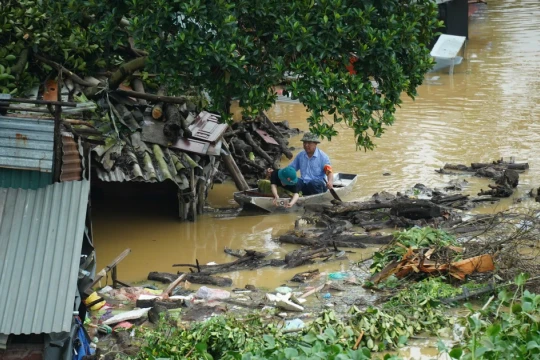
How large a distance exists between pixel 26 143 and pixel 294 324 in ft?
9.94

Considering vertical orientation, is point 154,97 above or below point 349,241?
above

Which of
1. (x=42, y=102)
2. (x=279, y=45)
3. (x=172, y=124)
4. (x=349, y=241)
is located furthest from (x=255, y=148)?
(x=42, y=102)

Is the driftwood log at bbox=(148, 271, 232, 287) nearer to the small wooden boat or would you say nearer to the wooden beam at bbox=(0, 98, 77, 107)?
the small wooden boat

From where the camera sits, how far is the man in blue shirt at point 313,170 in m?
13.2

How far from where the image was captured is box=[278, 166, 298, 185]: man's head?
42.2 ft

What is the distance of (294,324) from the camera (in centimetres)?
841

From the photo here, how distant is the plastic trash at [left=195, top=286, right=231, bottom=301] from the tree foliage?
2.47 m

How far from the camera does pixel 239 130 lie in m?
15.8

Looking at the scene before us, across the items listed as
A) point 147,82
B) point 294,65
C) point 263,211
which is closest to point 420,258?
point 294,65

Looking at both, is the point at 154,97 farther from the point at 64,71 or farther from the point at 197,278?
the point at 197,278

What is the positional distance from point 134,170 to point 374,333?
16.2ft

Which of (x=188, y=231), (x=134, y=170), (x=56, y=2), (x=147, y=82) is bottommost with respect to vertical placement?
(x=188, y=231)

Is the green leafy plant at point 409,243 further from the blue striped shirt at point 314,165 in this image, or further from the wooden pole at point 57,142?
the wooden pole at point 57,142

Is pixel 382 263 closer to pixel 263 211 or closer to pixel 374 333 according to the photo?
pixel 374 333
